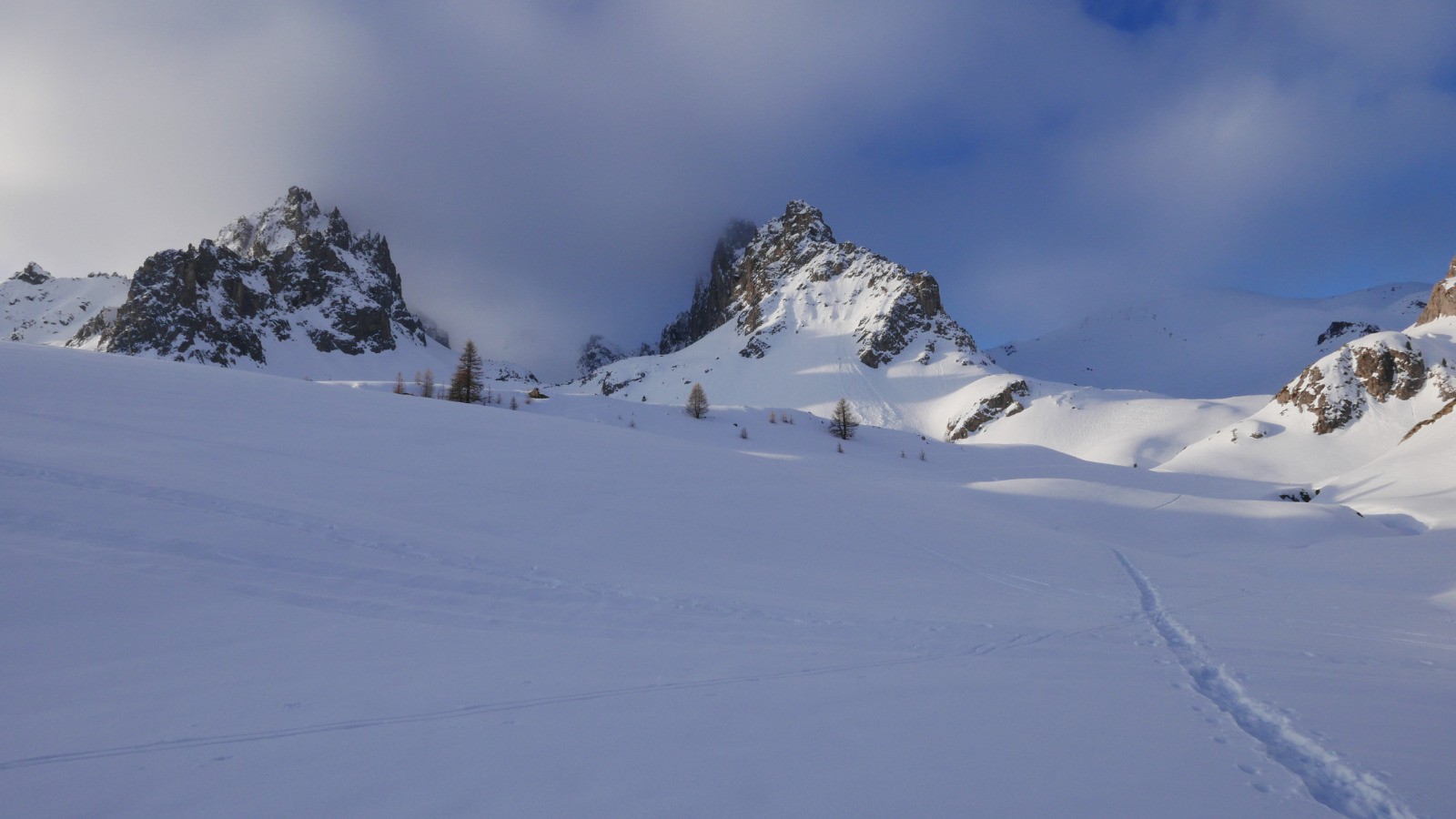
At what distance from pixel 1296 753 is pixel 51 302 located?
22503 centimetres

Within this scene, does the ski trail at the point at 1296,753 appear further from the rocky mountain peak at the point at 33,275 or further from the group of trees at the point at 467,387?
the rocky mountain peak at the point at 33,275

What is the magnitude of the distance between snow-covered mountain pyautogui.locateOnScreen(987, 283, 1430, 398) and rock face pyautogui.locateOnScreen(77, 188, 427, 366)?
507 ft

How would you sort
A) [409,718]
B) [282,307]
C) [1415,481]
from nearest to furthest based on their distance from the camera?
[409,718] < [1415,481] < [282,307]

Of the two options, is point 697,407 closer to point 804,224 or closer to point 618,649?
point 618,649

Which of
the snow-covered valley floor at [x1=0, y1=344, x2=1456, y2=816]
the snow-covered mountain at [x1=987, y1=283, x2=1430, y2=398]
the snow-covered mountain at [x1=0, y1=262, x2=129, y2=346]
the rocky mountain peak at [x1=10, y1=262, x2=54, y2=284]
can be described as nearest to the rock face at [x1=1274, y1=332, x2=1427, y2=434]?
the snow-covered mountain at [x1=987, y1=283, x2=1430, y2=398]

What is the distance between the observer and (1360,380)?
1932 inches

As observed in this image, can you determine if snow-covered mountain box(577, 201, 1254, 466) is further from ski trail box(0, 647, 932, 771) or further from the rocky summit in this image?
ski trail box(0, 647, 932, 771)

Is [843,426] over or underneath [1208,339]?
underneath

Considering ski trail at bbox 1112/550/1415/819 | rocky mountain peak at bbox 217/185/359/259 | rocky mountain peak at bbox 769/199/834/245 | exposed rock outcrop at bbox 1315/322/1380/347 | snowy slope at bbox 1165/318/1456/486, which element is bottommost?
ski trail at bbox 1112/550/1415/819

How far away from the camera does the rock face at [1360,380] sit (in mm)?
47031

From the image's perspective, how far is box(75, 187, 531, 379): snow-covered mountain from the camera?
10331cm

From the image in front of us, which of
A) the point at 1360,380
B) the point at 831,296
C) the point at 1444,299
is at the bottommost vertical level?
the point at 1360,380

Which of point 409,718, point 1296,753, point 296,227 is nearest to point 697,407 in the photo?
point 409,718

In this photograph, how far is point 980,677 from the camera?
5809mm
